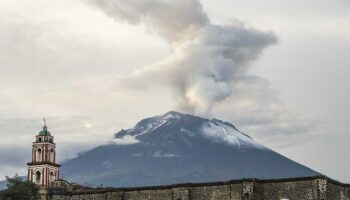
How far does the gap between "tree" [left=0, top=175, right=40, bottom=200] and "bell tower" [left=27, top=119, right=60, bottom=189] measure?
920 inches

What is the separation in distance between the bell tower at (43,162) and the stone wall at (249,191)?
91.9 feet

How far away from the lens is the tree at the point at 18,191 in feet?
216

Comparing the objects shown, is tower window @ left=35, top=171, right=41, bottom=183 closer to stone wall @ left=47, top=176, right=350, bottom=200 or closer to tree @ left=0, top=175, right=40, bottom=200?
tree @ left=0, top=175, right=40, bottom=200

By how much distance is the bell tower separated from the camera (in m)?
91.6

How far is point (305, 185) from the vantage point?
57.0 m

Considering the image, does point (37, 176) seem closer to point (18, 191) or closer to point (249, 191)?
point (18, 191)

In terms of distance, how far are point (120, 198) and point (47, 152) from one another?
30090 millimetres

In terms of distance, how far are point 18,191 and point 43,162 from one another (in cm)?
2624

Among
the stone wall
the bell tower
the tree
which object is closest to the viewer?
the stone wall

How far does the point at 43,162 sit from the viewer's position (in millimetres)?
91938

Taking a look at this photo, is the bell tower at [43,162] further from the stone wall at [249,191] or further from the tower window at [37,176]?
the stone wall at [249,191]

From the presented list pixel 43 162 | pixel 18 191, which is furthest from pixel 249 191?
pixel 43 162

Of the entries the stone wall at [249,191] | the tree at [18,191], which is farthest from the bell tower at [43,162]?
the stone wall at [249,191]

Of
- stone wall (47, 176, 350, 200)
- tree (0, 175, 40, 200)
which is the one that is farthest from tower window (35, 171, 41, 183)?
stone wall (47, 176, 350, 200)
